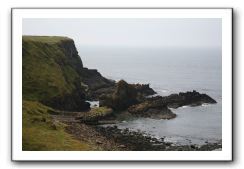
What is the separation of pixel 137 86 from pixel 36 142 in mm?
1964

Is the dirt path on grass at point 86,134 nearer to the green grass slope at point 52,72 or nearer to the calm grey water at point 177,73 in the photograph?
the green grass slope at point 52,72

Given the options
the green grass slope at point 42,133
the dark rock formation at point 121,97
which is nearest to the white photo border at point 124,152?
the green grass slope at point 42,133

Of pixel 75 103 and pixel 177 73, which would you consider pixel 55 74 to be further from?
pixel 177 73

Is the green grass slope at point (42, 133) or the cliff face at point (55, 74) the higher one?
the cliff face at point (55, 74)

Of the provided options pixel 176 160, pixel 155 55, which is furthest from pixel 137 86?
pixel 176 160

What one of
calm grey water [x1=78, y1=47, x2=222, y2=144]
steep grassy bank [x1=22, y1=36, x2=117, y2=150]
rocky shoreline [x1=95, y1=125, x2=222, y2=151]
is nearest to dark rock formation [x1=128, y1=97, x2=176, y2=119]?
calm grey water [x1=78, y1=47, x2=222, y2=144]

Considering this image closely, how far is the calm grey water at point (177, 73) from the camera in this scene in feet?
33.6

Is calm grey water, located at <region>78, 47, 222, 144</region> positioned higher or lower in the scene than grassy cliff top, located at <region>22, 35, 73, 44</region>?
lower

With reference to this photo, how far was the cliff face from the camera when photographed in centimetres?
1041

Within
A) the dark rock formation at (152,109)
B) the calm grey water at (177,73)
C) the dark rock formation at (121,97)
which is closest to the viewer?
the calm grey water at (177,73)

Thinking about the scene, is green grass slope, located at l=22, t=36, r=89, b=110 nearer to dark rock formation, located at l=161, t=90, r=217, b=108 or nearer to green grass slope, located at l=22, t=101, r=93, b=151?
green grass slope, located at l=22, t=101, r=93, b=151

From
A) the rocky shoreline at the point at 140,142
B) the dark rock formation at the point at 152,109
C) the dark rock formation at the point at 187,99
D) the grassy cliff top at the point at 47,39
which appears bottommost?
the rocky shoreline at the point at 140,142

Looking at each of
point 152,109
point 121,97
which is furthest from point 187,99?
point 121,97

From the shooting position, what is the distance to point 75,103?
11.1 metres
